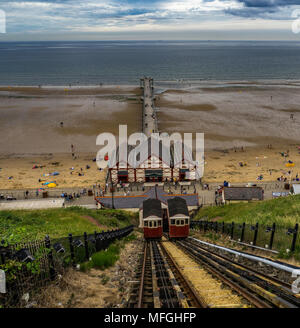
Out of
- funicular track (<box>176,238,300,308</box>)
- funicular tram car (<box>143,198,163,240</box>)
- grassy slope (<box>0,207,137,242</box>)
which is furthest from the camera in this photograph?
funicular tram car (<box>143,198,163,240</box>)

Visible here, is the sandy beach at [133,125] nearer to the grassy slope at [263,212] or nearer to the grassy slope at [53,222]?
the grassy slope at [263,212]

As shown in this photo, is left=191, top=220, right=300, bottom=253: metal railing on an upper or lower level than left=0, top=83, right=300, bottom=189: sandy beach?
lower

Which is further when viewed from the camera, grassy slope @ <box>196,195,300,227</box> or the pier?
the pier

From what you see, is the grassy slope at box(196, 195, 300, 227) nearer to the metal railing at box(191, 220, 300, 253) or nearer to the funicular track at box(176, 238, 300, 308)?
the metal railing at box(191, 220, 300, 253)

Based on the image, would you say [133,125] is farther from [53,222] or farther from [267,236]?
[267,236]

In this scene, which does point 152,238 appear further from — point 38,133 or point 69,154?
point 38,133

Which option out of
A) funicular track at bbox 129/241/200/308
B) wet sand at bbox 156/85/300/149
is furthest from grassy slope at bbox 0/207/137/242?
wet sand at bbox 156/85/300/149

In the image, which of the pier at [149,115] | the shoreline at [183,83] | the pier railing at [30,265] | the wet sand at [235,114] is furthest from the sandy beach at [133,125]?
the pier railing at [30,265]

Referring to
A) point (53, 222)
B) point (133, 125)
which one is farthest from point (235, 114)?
point (53, 222)
